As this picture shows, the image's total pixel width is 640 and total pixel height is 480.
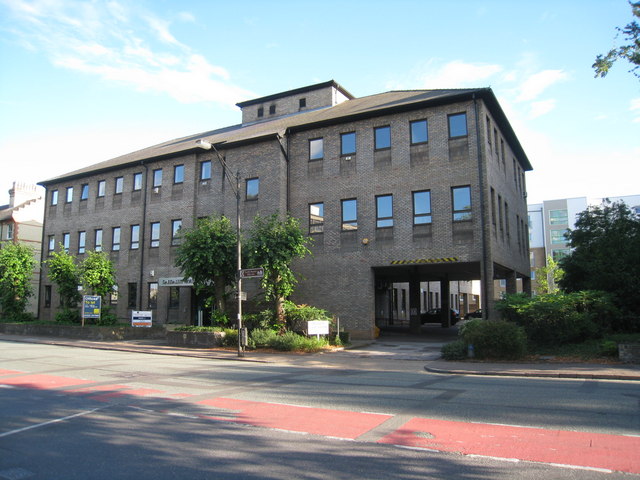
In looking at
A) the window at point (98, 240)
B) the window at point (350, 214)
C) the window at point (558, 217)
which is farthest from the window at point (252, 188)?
the window at point (558, 217)

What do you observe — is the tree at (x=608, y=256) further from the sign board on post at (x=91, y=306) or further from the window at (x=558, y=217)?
the window at (x=558, y=217)

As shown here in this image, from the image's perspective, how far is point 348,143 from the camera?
25844 millimetres

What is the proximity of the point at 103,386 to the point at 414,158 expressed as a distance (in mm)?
17739

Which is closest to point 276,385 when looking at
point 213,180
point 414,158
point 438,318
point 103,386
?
point 103,386

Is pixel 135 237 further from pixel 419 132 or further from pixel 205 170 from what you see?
pixel 419 132

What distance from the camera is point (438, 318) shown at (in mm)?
42219

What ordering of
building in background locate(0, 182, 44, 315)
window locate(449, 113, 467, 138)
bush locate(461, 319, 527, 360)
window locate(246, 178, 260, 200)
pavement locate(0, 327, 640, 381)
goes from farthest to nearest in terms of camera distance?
building in background locate(0, 182, 44, 315) → window locate(246, 178, 260, 200) → window locate(449, 113, 467, 138) → bush locate(461, 319, 527, 360) → pavement locate(0, 327, 640, 381)

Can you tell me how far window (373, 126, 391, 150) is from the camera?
24.8 m

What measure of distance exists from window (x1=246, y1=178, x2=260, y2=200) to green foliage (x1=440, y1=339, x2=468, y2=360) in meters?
15.1

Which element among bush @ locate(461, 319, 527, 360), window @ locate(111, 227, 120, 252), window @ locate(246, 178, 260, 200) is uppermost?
window @ locate(246, 178, 260, 200)

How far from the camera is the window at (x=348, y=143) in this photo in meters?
25.7

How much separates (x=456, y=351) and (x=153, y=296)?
22.0 m

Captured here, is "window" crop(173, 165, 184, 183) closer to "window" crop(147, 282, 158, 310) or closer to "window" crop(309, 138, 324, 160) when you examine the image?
"window" crop(147, 282, 158, 310)

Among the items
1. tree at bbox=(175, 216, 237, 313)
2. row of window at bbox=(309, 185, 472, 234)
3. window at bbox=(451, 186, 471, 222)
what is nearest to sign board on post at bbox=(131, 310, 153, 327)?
tree at bbox=(175, 216, 237, 313)
